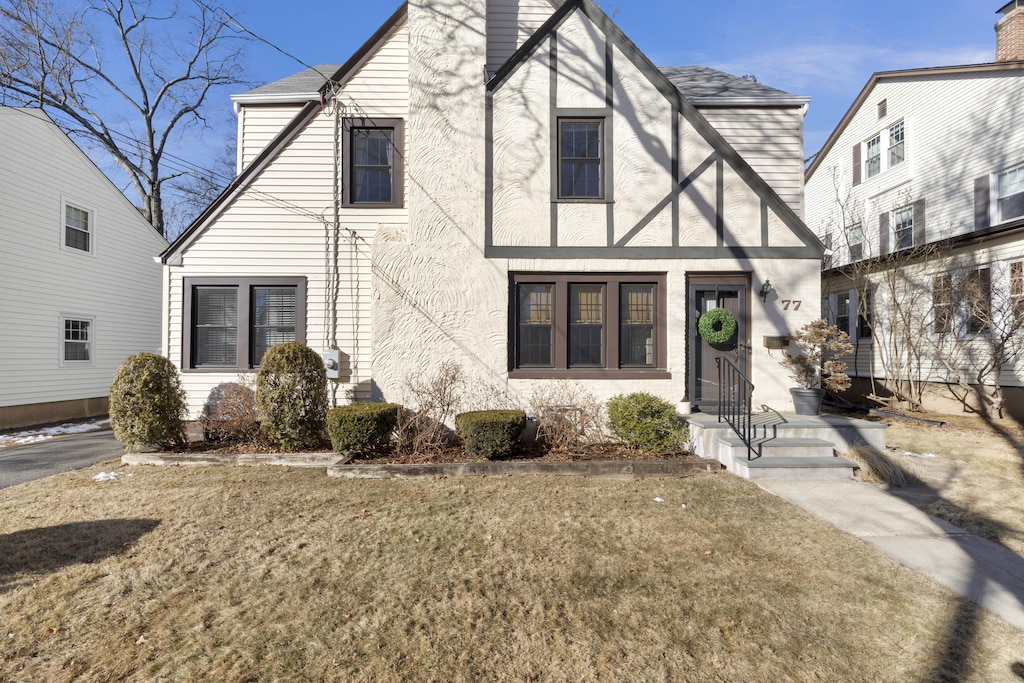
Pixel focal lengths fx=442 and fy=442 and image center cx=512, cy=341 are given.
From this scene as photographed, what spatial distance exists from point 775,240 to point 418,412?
23.2 feet

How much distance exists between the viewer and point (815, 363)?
7676 millimetres

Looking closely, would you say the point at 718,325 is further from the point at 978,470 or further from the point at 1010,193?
the point at 1010,193

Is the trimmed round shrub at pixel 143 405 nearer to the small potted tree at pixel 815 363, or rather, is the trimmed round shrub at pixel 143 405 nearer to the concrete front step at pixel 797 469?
the concrete front step at pixel 797 469

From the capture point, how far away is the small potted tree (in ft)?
24.7

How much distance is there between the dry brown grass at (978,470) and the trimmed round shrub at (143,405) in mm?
10385

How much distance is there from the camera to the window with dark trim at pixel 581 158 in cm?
806

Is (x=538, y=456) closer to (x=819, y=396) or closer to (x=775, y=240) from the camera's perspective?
(x=819, y=396)

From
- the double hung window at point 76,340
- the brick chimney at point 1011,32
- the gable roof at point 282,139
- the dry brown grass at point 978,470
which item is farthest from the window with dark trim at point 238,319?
the brick chimney at point 1011,32

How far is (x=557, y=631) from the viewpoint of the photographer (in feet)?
9.69

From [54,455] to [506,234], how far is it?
355 inches

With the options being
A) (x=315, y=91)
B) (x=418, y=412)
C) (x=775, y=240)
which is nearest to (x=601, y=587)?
(x=418, y=412)

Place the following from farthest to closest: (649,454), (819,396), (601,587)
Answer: (819,396) → (649,454) → (601,587)

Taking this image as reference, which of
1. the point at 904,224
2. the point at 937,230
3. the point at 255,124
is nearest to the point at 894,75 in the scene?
the point at 904,224

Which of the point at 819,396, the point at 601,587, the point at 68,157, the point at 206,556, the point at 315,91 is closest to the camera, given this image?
the point at 601,587
